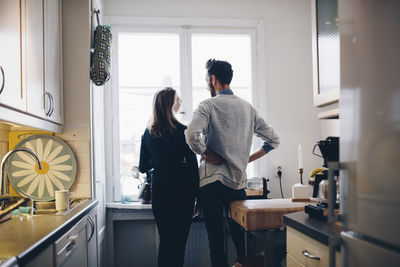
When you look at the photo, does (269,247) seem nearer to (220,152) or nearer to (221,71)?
(220,152)

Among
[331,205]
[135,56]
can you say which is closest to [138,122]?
[135,56]

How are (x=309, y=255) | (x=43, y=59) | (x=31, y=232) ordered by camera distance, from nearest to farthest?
(x=309, y=255), (x=31, y=232), (x=43, y=59)

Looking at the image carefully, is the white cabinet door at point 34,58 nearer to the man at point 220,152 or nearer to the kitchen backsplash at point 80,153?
the kitchen backsplash at point 80,153

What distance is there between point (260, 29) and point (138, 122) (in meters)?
1.47

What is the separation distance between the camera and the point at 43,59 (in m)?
1.84

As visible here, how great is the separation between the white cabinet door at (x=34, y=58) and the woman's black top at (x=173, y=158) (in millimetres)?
718

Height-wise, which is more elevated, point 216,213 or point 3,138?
point 3,138

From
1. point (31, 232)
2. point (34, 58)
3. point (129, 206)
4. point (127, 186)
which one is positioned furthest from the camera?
point (127, 186)

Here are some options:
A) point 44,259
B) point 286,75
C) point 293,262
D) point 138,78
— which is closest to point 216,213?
point 293,262

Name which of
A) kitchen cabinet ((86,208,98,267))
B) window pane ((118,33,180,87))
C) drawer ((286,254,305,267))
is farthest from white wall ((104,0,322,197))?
drawer ((286,254,305,267))

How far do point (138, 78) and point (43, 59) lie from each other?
1250mm

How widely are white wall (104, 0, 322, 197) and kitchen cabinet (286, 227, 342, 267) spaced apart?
176cm

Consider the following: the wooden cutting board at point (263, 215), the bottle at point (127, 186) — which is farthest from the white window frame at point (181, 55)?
the wooden cutting board at point (263, 215)

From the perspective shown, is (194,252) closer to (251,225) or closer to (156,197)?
(156,197)
